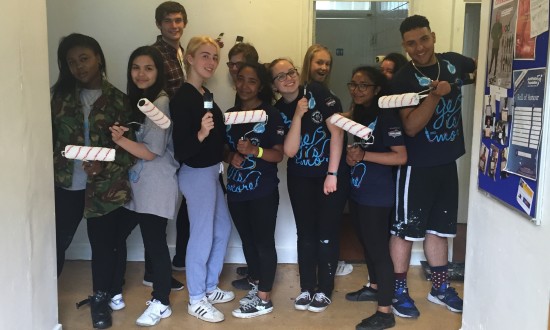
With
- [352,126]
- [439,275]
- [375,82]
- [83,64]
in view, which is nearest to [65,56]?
[83,64]

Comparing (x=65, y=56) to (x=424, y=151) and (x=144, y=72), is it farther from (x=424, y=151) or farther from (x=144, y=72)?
(x=424, y=151)

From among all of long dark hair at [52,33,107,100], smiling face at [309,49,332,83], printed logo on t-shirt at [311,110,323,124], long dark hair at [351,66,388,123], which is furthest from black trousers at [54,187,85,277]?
long dark hair at [351,66,388,123]

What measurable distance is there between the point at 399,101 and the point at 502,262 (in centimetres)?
79

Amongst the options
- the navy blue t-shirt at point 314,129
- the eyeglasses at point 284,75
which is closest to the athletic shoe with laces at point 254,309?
the navy blue t-shirt at point 314,129

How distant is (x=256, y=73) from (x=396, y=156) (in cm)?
79

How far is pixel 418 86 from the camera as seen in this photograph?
7.99ft

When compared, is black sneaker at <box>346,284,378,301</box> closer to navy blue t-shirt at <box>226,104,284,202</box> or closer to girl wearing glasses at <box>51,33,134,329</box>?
navy blue t-shirt at <box>226,104,284,202</box>

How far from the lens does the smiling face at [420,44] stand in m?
2.41

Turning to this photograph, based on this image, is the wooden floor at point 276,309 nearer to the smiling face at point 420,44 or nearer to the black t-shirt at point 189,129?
the black t-shirt at point 189,129

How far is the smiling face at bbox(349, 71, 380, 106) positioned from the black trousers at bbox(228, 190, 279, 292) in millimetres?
642

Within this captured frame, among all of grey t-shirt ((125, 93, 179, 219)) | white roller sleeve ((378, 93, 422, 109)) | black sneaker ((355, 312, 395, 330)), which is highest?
white roller sleeve ((378, 93, 422, 109))

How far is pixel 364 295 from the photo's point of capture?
280cm

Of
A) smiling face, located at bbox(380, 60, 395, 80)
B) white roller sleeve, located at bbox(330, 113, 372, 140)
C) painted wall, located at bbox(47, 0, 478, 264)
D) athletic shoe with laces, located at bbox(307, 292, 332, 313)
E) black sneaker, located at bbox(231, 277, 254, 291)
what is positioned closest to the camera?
white roller sleeve, located at bbox(330, 113, 372, 140)

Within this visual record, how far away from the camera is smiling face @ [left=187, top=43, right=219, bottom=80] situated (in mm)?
2326
